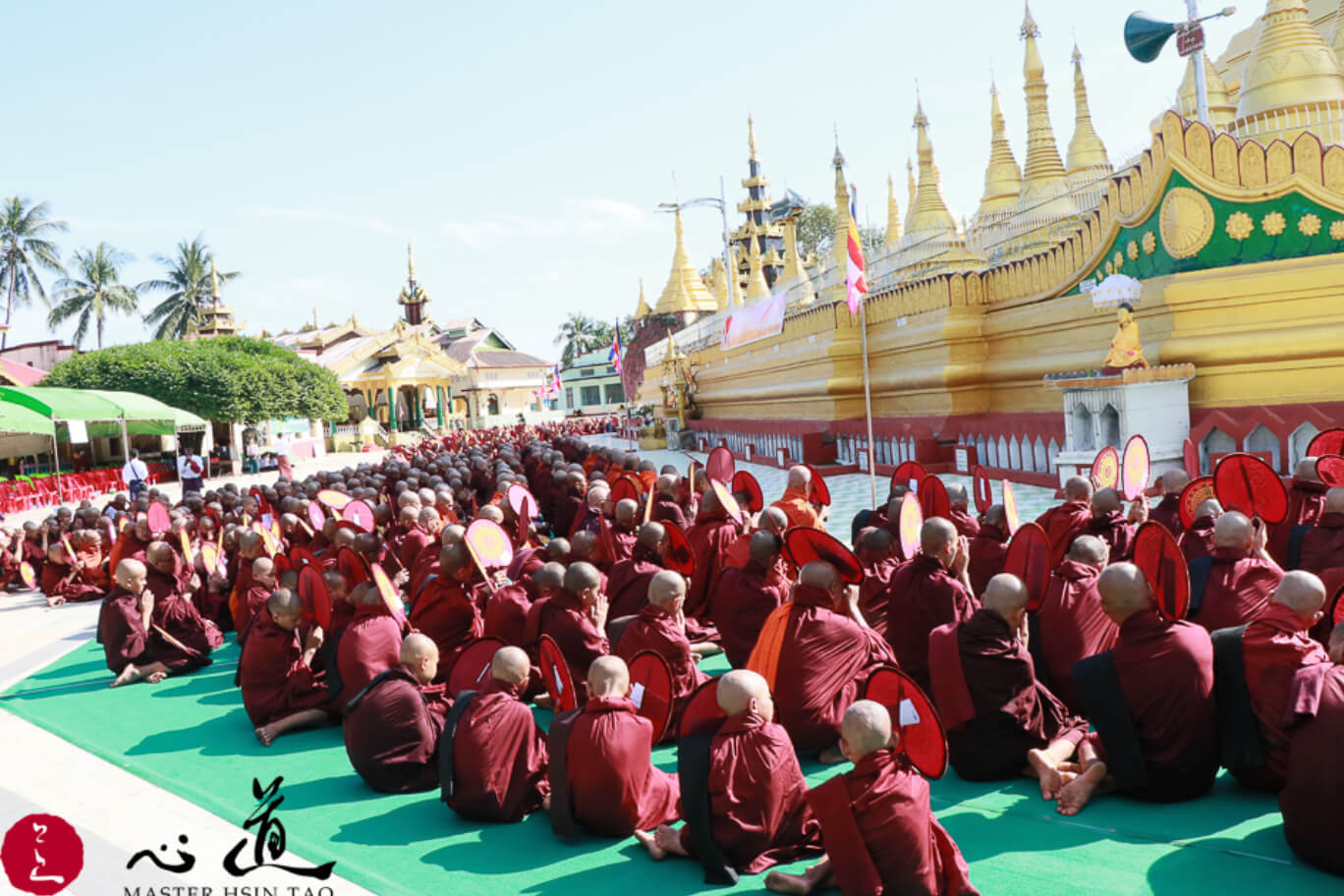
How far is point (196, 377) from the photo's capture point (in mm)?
37781

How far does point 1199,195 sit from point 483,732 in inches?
401

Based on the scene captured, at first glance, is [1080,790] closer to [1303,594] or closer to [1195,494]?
[1303,594]

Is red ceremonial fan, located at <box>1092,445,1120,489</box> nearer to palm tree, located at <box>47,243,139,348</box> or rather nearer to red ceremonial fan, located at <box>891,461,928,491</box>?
red ceremonial fan, located at <box>891,461,928,491</box>

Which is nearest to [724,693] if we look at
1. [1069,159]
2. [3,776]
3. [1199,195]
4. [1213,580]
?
[1213,580]

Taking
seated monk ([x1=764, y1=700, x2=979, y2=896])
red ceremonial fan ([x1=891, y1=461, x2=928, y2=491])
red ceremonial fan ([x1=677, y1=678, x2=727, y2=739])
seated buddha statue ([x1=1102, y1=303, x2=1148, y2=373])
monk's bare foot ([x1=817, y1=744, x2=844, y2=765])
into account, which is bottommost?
monk's bare foot ([x1=817, y1=744, x2=844, y2=765])

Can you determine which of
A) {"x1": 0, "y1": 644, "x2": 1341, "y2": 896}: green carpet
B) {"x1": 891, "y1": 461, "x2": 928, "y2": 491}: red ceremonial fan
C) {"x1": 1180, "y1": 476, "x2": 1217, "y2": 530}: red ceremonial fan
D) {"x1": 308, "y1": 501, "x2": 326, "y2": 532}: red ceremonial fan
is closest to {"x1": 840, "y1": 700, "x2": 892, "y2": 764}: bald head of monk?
{"x1": 0, "y1": 644, "x2": 1341, "y2": 896}: green carpet

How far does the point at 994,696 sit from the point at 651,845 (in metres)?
1.73

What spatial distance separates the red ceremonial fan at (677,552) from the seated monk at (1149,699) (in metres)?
3.62

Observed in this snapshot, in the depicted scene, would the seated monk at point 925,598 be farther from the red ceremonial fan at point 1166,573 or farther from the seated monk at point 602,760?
the seated monk at point 602,760

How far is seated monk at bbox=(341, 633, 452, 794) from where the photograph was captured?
5.43 m

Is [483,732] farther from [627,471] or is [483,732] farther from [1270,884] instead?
[627,471]

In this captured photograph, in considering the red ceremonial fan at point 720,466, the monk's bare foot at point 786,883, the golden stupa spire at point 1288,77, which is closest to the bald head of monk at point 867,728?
the monk's bare foot at point 786,883

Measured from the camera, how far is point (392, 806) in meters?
5.34

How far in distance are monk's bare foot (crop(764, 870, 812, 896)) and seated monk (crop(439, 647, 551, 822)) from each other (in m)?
1.38
